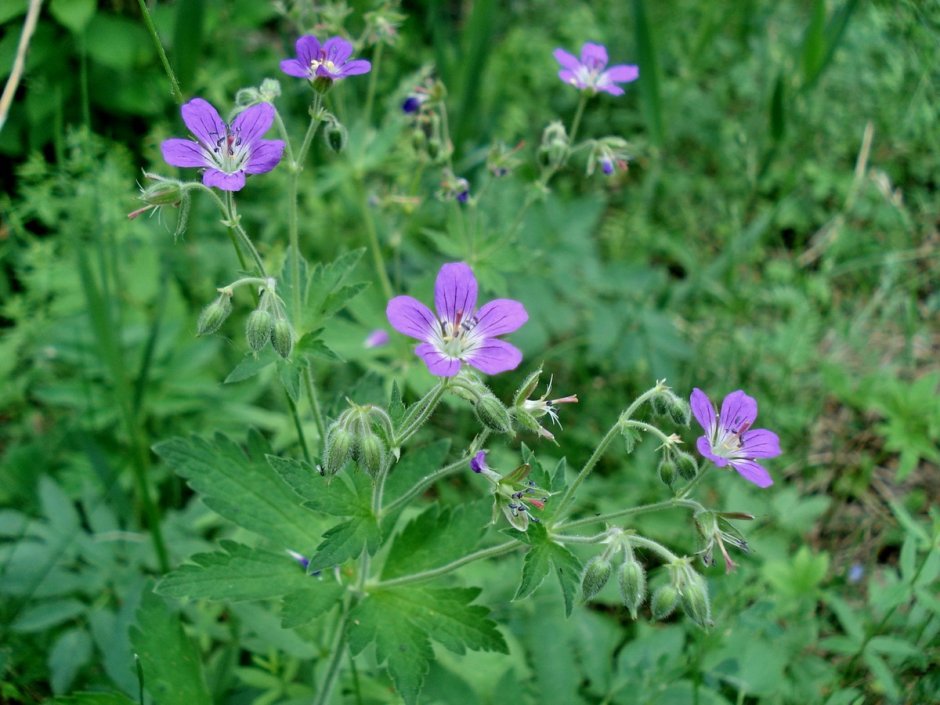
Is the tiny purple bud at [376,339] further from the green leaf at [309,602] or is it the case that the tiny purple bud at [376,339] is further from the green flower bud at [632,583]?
the green flower bud at [632,583]

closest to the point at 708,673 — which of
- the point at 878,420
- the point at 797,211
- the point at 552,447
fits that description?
the point at 552,447

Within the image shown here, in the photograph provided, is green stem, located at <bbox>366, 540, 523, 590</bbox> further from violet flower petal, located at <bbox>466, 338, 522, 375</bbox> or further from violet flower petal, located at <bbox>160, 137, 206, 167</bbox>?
violet flower petal, located at <bbox>160, 137, 206, 167</bbox>

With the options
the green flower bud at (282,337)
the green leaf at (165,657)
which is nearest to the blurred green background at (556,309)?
the green leaf at (165,657)

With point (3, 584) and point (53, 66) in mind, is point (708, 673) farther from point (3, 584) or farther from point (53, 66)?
point (53, 66)

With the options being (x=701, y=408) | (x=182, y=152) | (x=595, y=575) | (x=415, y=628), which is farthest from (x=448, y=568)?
(x=182, y=152)

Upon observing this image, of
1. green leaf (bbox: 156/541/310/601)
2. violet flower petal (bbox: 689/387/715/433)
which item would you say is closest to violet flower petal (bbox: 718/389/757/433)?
violet flower petal (bbox: 689/387/715/433)
